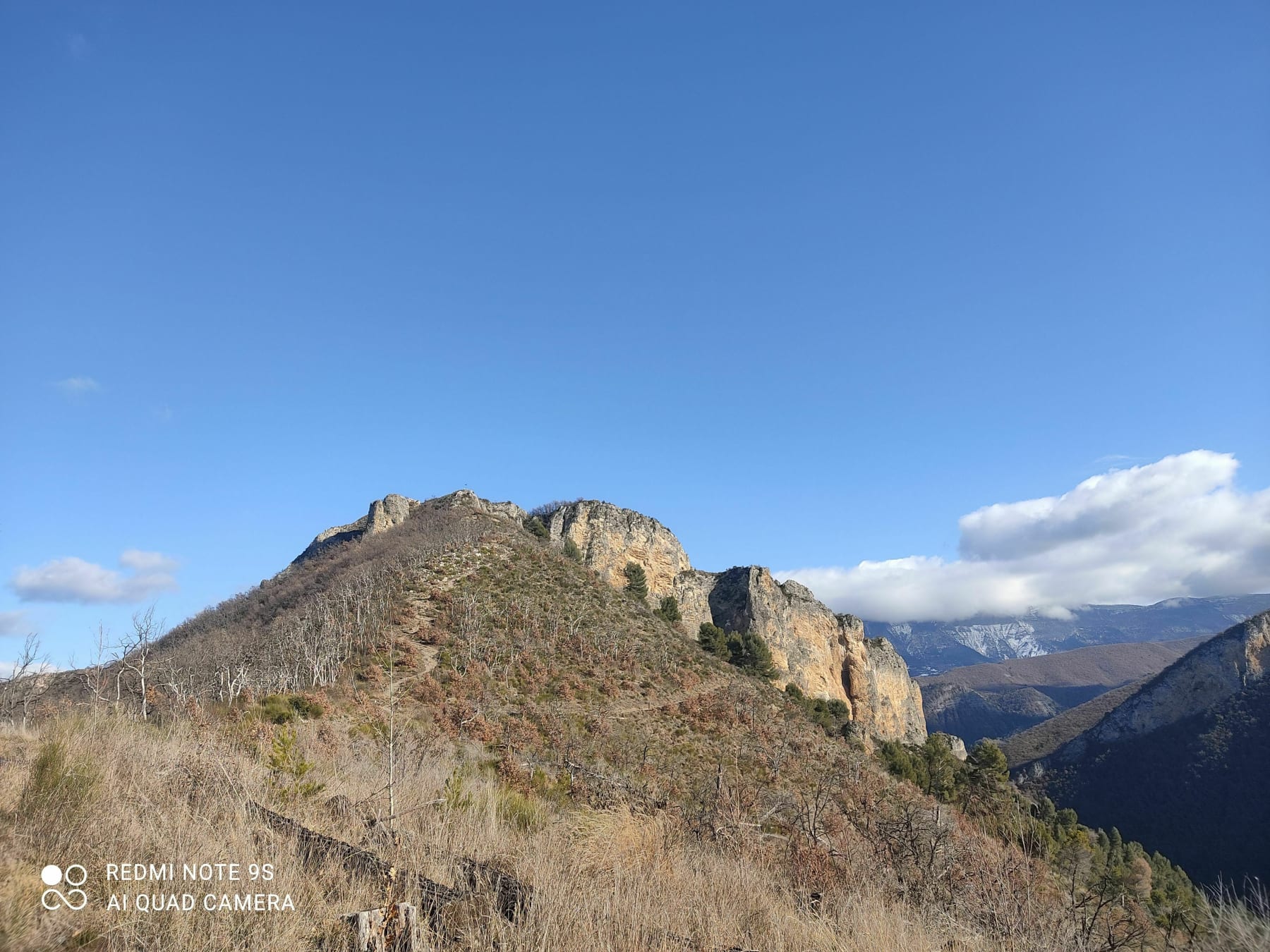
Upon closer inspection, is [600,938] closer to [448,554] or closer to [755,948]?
[755,948]

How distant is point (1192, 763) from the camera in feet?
265

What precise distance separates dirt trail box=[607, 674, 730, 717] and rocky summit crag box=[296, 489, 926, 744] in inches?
974

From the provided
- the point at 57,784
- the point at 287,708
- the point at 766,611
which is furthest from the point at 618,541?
the point at 57,784

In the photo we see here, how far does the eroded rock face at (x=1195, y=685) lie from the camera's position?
92.8 metres

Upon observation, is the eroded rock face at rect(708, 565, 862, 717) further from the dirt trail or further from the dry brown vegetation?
the dry brown vegetation

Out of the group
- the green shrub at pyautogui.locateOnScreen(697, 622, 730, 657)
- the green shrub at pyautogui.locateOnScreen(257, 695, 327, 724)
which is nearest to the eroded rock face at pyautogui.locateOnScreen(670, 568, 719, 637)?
the green shrub at pyautogui.locateOnScreen(697, 622, 730, 657)

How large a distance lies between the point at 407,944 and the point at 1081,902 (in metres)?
5.20

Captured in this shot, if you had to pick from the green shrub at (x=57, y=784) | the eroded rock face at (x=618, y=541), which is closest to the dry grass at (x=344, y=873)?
the green shrub at (x=57, y=784)

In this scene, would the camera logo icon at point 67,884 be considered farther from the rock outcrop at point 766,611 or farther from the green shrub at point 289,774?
the rock outcrop at point 766,611

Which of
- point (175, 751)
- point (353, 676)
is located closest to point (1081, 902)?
point (175, 751)

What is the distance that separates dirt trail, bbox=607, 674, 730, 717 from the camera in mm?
32844

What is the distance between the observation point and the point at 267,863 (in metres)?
4.22

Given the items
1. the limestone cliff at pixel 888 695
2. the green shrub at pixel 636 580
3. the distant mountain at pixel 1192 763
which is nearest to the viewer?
the green shrub at pixel 636 580

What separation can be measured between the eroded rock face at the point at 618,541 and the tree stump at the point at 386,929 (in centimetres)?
6310
